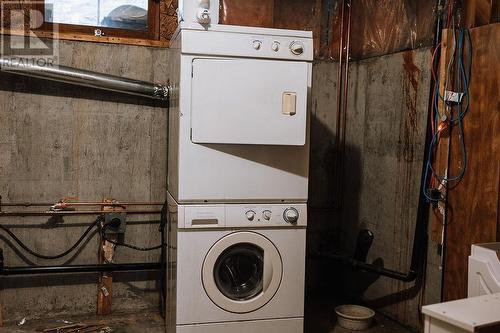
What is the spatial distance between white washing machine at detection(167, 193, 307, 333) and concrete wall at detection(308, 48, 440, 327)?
98cm

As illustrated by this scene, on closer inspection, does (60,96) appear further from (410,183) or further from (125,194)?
(410,183)

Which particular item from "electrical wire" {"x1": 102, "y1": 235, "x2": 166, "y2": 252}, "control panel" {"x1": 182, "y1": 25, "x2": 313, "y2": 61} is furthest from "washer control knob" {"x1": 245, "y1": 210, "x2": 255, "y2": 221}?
"electrical wire" {"x1": 102, "y1": 235, "x2": 166, "y2": 252}

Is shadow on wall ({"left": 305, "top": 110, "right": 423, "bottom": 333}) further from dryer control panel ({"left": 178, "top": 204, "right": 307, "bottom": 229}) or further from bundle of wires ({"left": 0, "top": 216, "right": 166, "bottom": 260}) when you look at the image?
bundle of wires ({"left": 0, "top": 216, "right": 166, "bottom": 260})

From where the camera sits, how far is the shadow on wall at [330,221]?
3759mm

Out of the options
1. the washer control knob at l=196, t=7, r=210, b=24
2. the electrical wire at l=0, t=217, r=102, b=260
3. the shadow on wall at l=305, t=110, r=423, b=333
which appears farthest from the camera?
the shadow on wall at l=305, t=110, r=423, b=333

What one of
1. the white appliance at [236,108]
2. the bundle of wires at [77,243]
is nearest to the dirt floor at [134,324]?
the bundle of wires at [77,243]

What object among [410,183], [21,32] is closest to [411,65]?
[410,183]

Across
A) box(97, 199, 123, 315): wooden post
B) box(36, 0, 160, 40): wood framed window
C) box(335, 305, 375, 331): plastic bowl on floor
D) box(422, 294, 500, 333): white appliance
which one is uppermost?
box(36, 0, 160, 40): wood framed window

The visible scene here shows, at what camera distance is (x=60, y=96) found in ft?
10.5

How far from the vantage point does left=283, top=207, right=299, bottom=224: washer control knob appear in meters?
2.62

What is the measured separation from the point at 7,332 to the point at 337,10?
347 centimetres

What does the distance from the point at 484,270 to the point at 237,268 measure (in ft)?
4.38

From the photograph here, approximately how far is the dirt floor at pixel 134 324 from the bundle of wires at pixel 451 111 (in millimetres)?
1053

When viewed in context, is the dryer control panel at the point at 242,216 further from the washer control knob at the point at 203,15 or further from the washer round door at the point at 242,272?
the washer control knob at the point at 203,15
